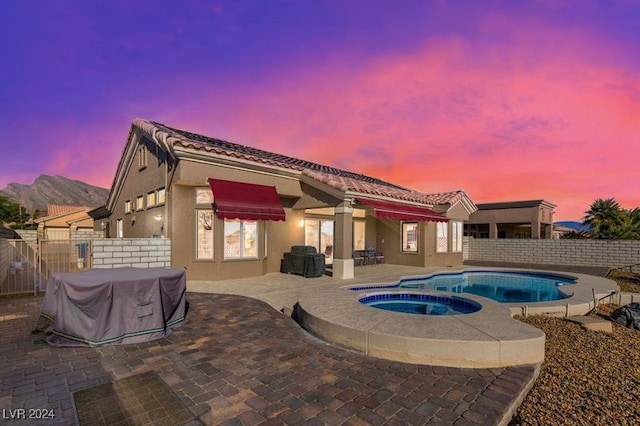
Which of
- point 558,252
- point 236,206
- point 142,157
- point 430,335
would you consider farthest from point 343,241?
point 558,252

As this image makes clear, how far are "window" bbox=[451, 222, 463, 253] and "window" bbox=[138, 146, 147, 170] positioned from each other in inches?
858

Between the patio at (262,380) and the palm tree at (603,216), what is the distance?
3384 centimetres

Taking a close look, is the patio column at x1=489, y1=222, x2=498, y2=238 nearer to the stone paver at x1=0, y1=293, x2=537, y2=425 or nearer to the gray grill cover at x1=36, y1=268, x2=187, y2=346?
the stone paver at x1=0, y1=293, x2=537, y2=425

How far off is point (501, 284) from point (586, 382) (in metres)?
12.9

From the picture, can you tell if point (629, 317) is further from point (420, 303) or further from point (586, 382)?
point (586, 382)

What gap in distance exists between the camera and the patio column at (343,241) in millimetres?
14992

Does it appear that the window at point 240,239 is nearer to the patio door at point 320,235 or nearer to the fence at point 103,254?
the fence at point 103,254

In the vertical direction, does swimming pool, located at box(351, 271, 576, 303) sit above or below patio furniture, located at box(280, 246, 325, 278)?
below

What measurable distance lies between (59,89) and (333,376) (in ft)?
95.5

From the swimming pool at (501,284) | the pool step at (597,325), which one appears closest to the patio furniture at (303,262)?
the swimming pool at (501,284)

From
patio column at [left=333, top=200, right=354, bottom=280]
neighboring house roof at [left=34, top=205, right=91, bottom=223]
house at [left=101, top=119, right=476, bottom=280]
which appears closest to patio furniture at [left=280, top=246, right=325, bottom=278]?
house at [left=101, top=119, right=476, bottom=280]

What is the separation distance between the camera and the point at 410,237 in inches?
867

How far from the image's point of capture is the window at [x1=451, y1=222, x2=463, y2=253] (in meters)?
23.4

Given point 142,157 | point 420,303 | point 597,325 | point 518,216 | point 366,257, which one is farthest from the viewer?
point 518,216
